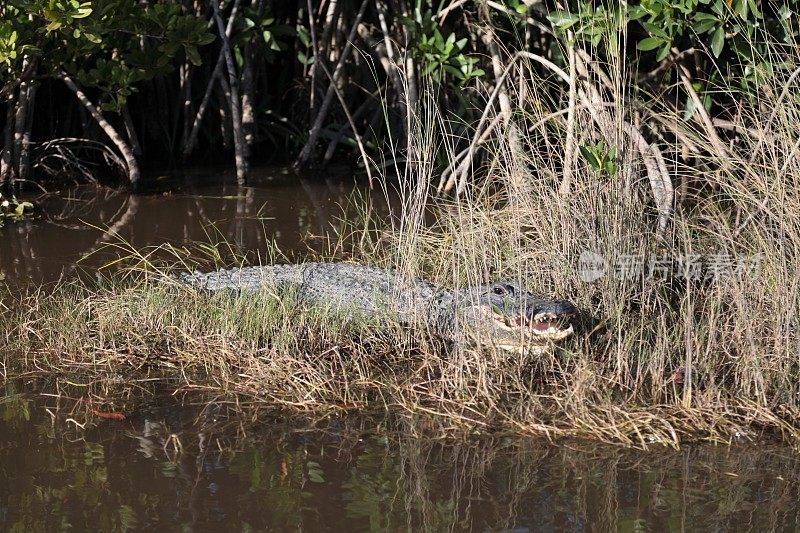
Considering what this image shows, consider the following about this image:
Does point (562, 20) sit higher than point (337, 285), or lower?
higher

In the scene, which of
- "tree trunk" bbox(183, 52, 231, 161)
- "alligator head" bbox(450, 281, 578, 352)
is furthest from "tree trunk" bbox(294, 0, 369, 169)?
"alligator head" bbox(450, 281, 578, 352)

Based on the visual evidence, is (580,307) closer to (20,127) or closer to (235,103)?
(235,103)

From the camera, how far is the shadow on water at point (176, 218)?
5.58 meters

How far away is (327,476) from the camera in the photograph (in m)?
3.11

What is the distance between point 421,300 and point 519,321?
454 mm

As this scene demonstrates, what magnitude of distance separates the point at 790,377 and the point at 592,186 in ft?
3.44

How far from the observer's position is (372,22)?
805 cm

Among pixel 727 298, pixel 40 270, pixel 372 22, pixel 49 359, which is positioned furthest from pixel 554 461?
pixel 372 22

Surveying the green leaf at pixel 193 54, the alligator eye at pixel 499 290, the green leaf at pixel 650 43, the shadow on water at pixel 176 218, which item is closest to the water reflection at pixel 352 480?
Result: the alligator eye at pixel 499 290

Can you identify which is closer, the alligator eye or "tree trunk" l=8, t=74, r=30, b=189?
the alligator eye

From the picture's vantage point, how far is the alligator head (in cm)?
383

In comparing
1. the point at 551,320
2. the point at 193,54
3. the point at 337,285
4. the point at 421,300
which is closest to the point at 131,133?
the point at 193,54

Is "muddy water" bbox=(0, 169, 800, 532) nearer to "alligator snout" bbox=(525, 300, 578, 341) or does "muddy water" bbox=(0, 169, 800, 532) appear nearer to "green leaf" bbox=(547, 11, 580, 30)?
"alligator snout" bbox=(525, 300, 578, 341)

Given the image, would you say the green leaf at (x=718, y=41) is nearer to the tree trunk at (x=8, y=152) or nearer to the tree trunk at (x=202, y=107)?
the tree trunk at (x=202, y=107)
